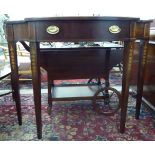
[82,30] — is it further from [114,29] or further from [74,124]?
[74,124]

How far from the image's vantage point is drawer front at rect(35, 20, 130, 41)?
4.01 ft

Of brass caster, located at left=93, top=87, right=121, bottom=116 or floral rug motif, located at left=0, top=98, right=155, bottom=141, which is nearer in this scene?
floral rug motif, located at left=0, top=98, right=155, bottom=141

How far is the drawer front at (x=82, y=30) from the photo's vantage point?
122cm

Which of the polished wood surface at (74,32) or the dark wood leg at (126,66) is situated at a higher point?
the polished wood surface at (74,32)

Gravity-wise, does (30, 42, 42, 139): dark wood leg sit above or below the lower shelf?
above

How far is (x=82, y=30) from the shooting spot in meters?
1.25
